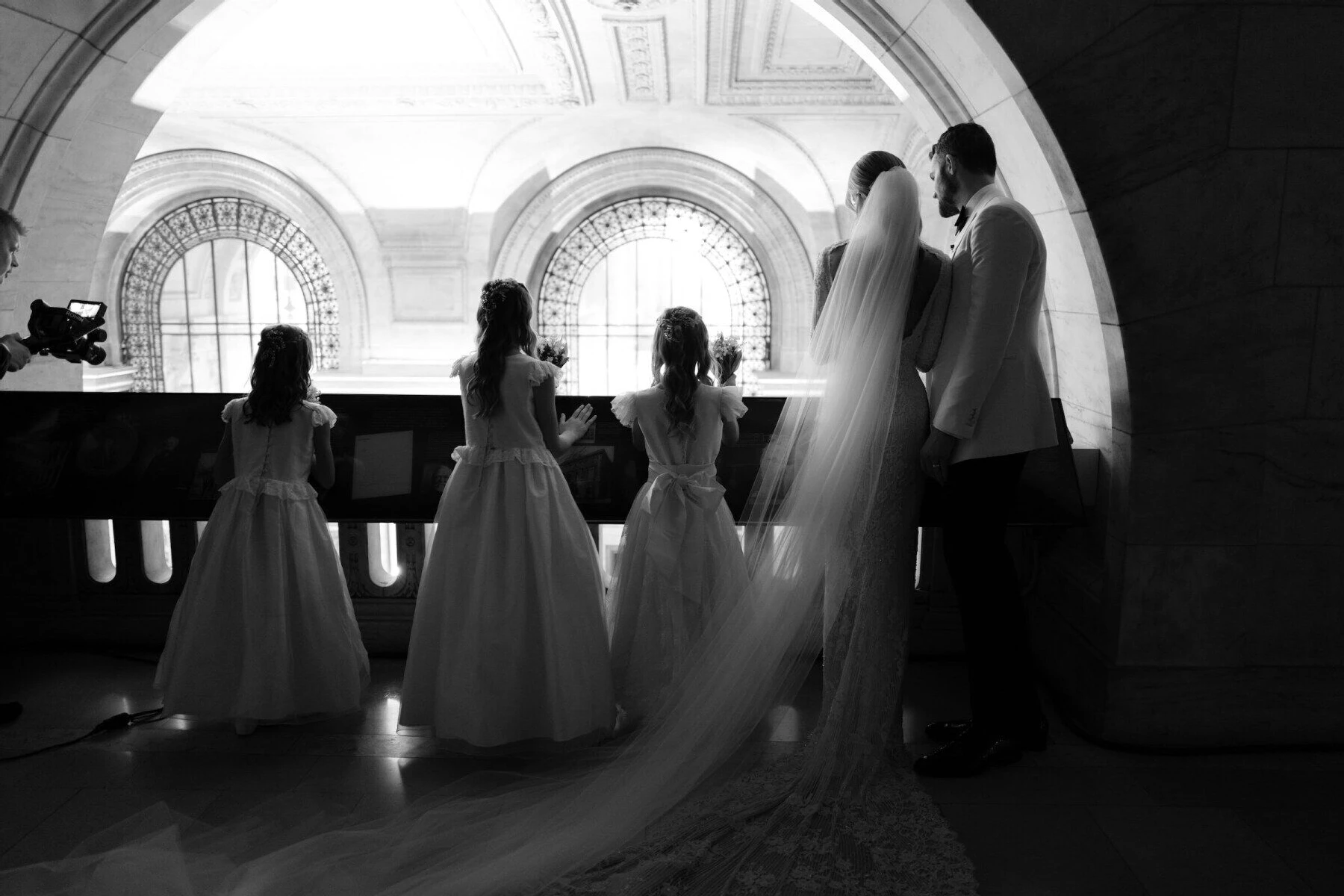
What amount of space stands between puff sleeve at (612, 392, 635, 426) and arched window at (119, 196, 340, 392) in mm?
9841

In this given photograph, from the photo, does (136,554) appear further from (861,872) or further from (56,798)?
(861,872)

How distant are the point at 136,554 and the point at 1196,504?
3788 mm

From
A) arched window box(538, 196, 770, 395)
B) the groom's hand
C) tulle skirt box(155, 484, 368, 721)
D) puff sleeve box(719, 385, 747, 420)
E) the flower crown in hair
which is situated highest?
arched window box(538, 196, 770, 395)

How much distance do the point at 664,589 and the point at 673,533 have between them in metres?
0.18

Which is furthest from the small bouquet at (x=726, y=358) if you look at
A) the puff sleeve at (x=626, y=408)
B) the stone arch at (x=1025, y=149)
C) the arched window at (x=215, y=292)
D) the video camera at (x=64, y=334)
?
the arched window at (x=215, y=292)

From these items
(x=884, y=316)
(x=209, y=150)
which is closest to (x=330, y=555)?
(x=884, y=316)

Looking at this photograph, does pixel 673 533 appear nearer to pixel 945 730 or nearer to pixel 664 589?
pixel 664 589

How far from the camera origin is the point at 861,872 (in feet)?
7.50

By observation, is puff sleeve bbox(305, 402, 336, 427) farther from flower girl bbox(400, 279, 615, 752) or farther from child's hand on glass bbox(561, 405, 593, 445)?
child's hand on glass bbox(561, 405, 593, 445)

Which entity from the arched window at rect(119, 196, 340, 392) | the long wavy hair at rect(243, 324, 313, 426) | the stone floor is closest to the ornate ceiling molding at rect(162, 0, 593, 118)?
the arched window at rect(119, 196, 340, 392)

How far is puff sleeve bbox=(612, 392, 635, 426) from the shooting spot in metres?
3.22

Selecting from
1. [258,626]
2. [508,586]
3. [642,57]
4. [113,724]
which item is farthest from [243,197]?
[508,586]

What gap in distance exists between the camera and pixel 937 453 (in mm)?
2768

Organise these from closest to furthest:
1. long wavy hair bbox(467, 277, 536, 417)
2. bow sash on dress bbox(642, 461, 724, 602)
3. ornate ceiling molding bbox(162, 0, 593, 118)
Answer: long wavy hair bbox(467, 277, 536, 417) < bow sash on dress bbox(642, 461, 724, 602) < ornate ceiling molding bbox(162, 0, 593, 118)
